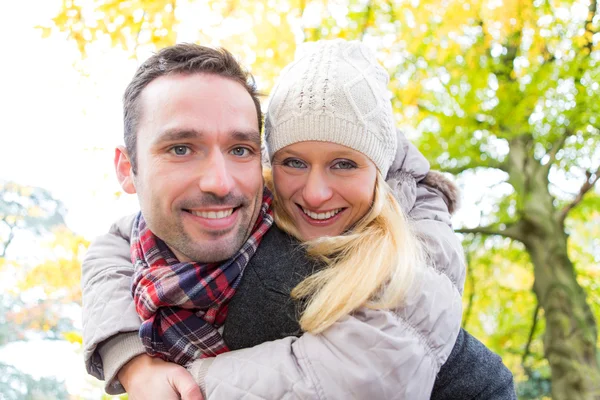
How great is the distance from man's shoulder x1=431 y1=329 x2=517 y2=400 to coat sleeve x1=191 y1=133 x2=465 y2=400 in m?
0.14

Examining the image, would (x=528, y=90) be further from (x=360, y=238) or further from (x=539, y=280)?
(x=360, y=238)

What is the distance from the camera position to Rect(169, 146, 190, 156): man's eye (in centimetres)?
171

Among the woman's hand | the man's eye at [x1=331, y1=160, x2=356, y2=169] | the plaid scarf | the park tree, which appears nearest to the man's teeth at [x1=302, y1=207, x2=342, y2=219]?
the man's eye at [x1=331, y1=160, x2=356, y2=169]

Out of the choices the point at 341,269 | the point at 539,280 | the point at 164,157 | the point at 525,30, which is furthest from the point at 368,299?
the point at 539,280

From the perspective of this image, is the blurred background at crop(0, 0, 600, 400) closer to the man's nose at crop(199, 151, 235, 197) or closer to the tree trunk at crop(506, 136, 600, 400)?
the tree trunk at crop(506, 136, 600, 400)

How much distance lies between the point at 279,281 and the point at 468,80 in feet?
9.60

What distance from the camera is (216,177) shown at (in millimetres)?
1677

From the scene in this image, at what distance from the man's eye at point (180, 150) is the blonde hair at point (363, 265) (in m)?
0.42

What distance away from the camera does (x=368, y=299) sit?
1.70 metres

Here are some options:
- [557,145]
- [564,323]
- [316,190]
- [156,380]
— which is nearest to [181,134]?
[316,190]

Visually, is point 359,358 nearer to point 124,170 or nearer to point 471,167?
point 124,170

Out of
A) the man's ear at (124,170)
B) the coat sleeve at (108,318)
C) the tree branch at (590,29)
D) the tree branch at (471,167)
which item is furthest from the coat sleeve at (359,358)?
the tree branch at (471,167)

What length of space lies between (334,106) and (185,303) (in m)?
0.78

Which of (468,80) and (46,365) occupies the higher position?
(468,80)
